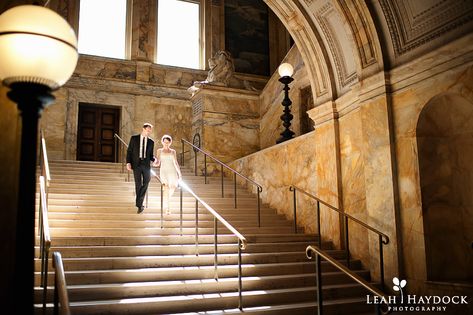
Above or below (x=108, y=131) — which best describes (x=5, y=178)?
below

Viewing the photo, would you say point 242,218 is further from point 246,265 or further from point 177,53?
point 177,53

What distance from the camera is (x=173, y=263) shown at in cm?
686

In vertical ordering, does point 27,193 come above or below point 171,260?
above

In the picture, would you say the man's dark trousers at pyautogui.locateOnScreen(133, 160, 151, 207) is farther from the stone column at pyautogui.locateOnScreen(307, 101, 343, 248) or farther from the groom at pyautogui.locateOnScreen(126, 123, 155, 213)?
the stone column at pyautogui.locateOnScreen(307, 101, 343, 248)

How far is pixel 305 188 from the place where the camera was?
380 inches

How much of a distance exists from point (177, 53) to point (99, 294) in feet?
45.7

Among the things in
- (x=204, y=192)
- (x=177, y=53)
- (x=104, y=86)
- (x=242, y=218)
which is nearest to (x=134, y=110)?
(x=104, y=86)

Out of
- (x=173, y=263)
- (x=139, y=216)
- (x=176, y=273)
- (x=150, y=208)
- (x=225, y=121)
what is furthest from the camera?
(x=225, y=121)

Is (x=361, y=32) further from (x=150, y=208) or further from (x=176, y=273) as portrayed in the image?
(x=150, y=208)

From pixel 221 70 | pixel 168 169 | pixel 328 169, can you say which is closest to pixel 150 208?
pixel 168 169

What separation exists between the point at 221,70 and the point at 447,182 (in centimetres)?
944

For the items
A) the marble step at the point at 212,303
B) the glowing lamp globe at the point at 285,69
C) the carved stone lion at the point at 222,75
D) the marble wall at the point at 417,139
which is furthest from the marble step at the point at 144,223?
the carved stone lion at the point at 222,75

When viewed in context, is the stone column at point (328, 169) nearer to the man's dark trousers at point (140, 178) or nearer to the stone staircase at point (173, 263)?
the stone staircase at point (173, 263)

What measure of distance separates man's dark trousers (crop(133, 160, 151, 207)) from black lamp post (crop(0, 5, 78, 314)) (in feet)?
19.1
